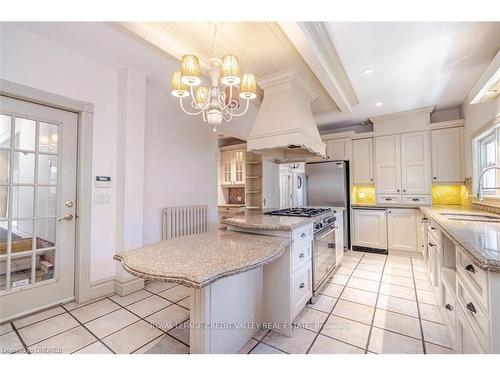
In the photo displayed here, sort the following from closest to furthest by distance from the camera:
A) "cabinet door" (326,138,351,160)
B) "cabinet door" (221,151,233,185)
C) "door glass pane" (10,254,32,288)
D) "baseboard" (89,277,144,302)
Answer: "door glass pane" (10,254,32,288), "baseboard" (89,277,144,302), "cabinet door" (326,138,351,160), "cabinet door" (221,151,233,185)

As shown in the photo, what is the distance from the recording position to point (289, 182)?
5.22 meters

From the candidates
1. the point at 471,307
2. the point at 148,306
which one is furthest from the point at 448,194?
the point at 148,306

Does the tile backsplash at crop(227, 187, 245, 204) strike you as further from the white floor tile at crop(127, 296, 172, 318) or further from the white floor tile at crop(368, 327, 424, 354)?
the white floor tile at crop(368, 327, 424, 354)

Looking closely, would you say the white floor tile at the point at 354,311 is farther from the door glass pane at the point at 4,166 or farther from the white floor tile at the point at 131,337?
the door glass pane at the point at 4,166

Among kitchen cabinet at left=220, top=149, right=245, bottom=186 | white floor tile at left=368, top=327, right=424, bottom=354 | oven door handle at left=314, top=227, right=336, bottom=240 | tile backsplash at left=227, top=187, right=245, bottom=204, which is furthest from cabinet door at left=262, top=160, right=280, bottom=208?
white floor tile at left=368, top=327, right=424, bottom=354

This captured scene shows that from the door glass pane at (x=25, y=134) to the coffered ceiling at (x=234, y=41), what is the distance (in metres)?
1.26

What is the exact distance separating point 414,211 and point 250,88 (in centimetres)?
358

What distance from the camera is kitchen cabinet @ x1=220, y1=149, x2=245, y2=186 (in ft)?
16.9

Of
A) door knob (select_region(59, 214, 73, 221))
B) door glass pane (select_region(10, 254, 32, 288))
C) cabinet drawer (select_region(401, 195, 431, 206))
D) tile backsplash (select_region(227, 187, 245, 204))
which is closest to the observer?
door glass pane (select_region(10, 254, 32, 288))

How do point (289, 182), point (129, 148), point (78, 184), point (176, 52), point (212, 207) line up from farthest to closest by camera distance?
point (289, 182), point (212, 207), point (129, 148), point (78, 184), point (176, 52)

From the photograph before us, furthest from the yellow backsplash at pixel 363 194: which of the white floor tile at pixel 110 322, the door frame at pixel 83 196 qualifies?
the door frame at pixel 83 196

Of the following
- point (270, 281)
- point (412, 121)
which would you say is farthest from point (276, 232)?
point (412, 121)

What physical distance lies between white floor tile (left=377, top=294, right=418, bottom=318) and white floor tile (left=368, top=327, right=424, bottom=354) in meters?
0.43
